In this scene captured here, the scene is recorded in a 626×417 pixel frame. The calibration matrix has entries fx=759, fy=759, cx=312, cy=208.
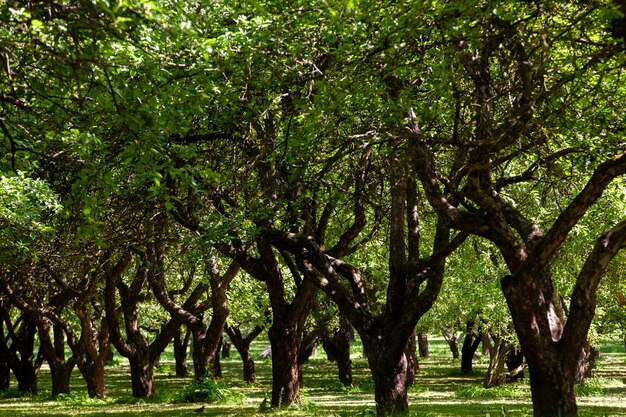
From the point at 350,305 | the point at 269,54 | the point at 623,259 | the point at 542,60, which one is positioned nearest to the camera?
the point at 542,60

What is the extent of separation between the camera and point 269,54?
10.5m

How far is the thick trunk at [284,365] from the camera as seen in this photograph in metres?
18.7

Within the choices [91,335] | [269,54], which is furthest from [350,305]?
[91,335]

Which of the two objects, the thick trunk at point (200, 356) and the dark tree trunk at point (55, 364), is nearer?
the thick trunk at point (200, 356)

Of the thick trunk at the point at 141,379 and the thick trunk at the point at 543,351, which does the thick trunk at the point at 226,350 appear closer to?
the thick trunk at the point at 141,379

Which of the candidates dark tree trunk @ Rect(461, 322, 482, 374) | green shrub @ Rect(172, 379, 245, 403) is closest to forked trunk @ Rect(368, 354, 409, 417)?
green shrub @ Rect(172, 379, 245, 403)

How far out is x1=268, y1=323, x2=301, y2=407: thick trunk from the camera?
61.3 feet

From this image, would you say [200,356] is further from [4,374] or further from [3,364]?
[4,374]

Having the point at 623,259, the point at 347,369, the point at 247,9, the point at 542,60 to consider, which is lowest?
the point at 347,369

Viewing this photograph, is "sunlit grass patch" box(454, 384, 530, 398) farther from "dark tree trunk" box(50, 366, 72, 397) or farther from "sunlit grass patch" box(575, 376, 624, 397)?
"dark tree trunk" box(50, 366, 72, 397)

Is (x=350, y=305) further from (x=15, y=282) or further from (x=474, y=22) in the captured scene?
(x=15, y=282)

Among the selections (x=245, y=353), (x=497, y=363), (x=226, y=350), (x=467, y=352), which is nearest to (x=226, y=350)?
(x=226, y=350)

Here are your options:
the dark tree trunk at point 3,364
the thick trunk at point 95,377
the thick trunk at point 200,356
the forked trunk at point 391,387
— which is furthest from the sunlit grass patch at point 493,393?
the dark tree trunk at point 3,364

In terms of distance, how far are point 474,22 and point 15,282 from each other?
61.3 ft
